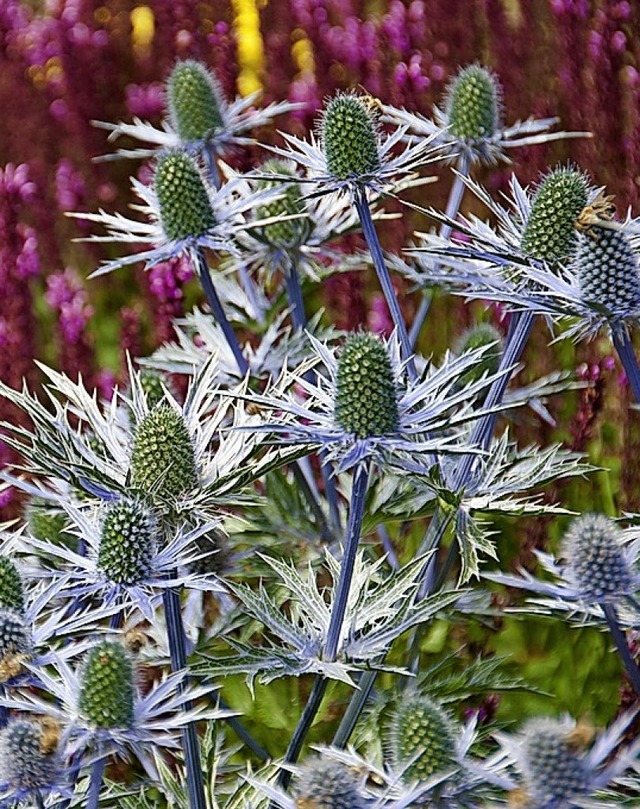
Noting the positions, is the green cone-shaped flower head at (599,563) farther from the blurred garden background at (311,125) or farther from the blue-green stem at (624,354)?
the blurred garden background at (311,125)

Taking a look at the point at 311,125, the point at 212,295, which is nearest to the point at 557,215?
the point at 212,295

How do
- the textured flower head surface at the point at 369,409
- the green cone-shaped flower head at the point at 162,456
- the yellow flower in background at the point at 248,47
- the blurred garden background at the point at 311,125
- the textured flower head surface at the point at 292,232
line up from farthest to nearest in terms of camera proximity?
the yellow flower in background at the point at 248,47
the blurred garden background at the point at 311,125
the textured flower head surface at the point at 292,232
the green cone-shaped flower head at the point at 162,456
the textured flower head surface at the point at 369,409

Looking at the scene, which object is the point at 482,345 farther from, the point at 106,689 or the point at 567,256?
the point at 106,689

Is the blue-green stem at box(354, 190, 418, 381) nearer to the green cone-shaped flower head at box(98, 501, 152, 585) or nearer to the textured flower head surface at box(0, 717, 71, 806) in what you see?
the green cone-shaped flower head at box(98, 501, 152, 585)

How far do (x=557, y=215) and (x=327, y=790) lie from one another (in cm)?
84

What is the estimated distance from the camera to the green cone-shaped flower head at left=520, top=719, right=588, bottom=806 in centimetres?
103

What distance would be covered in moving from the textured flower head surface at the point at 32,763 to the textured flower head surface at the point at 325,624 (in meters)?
0.20

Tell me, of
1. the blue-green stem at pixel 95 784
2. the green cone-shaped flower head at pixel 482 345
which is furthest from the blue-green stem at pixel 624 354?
the blue-green stem at pixel 95 784

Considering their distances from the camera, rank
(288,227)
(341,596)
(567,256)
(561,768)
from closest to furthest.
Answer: (561,768), (341,596), (567,256), (288,227)

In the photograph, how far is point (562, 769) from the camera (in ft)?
3.39

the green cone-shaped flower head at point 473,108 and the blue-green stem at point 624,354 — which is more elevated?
the green cone-shaped flower head at point 473,108

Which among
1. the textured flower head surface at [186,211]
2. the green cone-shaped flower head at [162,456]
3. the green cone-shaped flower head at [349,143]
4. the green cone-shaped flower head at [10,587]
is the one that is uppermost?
the green cone-shaped flower head at [349,143]

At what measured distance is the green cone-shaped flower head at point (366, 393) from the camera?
1309 mm

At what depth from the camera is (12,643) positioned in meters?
1.27
